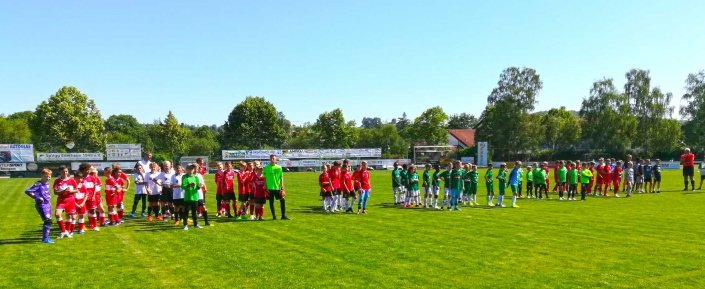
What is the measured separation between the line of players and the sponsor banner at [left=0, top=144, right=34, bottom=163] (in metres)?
55.6

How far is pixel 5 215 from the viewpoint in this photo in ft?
54.0

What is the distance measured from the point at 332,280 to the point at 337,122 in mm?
75496

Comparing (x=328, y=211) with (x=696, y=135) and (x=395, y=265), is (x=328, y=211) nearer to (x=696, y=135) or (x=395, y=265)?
(x=395, y=265)

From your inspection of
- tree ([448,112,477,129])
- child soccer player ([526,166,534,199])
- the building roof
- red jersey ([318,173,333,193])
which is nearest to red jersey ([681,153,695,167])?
child soccer player ([526,166,534,199])

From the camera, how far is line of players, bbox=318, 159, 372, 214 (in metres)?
16.2

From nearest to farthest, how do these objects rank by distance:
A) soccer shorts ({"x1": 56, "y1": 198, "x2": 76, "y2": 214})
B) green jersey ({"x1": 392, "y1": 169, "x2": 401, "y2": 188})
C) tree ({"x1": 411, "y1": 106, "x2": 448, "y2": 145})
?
soccer shorts ({"x1": 56, "y1": 198, "x2": 76, "y2": 214}), green jersey ({"x1": 392, "y1": 169, "x2": 401, "y2": 188}), tree ({"x1": 411, "y1": 106, "x2": 448, "y2": 145})

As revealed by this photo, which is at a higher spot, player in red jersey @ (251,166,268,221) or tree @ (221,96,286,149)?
tree @ (221,96,286,149)

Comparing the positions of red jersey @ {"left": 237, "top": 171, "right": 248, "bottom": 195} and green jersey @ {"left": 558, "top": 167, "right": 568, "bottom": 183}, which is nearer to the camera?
red jersey @ {"left": 237, "top": 171, "right": 248, "bottom": 195}

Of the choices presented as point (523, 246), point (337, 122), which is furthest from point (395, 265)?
point (337, 122)

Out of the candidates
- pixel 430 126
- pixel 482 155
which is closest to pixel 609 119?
pixel 482 155

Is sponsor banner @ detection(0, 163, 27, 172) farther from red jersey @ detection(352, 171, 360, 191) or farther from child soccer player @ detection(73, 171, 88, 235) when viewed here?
red jersey @ detection(352, 171, 360, 191)

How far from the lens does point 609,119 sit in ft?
225

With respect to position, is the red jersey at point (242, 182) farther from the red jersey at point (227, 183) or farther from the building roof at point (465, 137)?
the building roof at point (465, 137)

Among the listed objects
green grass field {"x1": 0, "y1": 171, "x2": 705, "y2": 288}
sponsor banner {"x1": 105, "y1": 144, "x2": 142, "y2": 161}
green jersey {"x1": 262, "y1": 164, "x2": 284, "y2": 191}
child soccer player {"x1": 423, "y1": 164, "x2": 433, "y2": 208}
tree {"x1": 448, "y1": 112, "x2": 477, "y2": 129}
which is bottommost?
green grass field {"x1": 0, "y1": 171, "x2": 705, "y2": 288}
